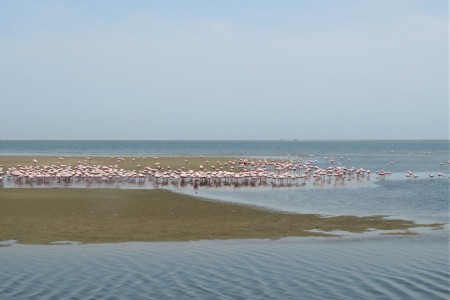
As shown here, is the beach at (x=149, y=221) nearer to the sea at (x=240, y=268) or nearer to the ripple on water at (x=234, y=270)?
the sea at (x=240, y=268)

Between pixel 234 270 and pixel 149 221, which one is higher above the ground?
pixel 149 221

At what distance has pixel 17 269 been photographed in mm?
15500

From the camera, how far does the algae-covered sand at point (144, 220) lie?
2081 cm

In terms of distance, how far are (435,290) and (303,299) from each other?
3.04 m

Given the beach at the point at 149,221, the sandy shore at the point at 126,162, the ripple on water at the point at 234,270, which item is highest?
the sandy shore at the point at 126,162

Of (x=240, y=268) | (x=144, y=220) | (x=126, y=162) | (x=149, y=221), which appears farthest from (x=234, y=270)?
(x=126, y=162)

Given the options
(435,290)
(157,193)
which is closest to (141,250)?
(435,290)

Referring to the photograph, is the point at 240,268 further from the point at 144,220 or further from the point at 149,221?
the point at 144,220

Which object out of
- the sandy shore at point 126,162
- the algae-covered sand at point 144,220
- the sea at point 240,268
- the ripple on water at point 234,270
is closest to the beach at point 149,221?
the algae-covered sand at point 144,220

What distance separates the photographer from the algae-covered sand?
819 inches

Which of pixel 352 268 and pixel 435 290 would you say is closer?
pixel 435 290

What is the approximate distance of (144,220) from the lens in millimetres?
24344

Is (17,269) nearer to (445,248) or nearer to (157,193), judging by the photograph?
(445,248)

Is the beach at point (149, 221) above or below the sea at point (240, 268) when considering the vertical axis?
above
